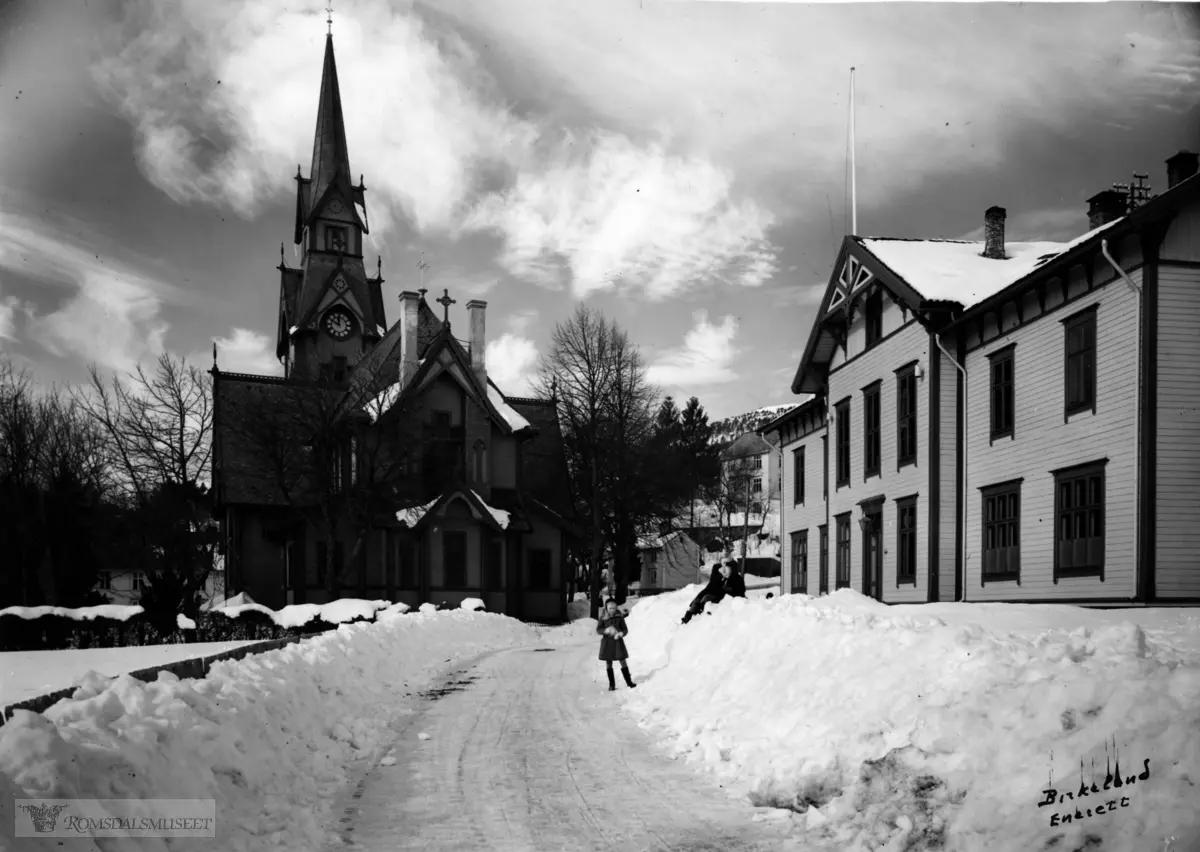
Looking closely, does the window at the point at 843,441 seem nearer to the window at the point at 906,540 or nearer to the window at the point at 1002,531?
the window at the point at 906,540

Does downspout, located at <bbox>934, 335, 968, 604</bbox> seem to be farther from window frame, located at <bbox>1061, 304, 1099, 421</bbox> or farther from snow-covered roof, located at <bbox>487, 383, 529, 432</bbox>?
snow-covered roof, located at <bbox>487, 383, 529, 432</bbox>

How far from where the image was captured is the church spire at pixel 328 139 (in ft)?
32.8

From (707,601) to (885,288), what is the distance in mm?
9853

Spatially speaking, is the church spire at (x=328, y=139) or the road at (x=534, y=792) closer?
the road at (x=534, y=792)

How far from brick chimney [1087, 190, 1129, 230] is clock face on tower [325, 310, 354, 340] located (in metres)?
29.6

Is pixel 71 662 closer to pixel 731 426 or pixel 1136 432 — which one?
pixel 1136 432

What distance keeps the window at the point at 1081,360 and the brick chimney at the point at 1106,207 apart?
1.41 meters

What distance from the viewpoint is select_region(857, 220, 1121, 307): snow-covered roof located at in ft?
67.9

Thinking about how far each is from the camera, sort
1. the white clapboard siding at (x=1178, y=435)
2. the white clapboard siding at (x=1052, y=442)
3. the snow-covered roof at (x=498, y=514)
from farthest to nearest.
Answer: the snow-covered roof at (x=498, y=514) → the white clapboard siding at (x=1052, y=442) → the white clapboard siding at (x=1178, y=435)

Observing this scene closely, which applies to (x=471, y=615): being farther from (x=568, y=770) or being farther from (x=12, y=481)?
(x=568, y=770)

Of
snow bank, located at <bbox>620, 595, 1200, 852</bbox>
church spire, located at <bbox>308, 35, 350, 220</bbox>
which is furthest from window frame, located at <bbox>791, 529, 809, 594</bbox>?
church spire, located at <bbox>308, 35, 350, 220</bbox>

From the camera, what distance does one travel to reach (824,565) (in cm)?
3036

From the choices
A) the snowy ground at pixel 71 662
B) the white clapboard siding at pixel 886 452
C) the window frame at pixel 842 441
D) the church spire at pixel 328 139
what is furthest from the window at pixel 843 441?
the church spire at pixel 328 139
